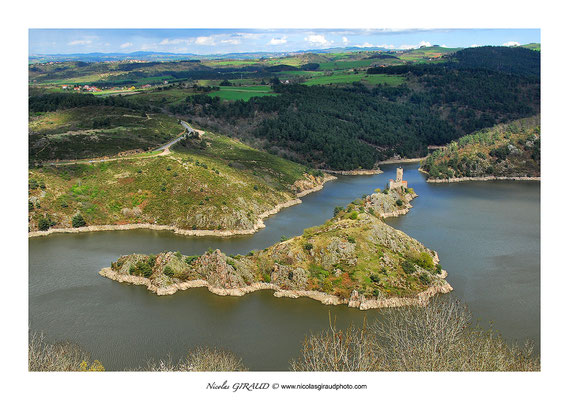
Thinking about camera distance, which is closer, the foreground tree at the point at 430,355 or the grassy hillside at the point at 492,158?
the foreground tree at the point at 430,355

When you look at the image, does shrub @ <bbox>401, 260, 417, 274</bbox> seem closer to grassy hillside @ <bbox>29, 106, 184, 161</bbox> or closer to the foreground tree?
the foreground tree

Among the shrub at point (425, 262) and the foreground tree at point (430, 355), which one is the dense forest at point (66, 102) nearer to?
the shrub at point (425, 262)

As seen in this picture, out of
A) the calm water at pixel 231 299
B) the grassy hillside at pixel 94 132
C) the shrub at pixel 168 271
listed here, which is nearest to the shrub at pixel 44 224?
the calm water at pixel 231 299

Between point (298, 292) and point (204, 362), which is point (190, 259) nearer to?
point (298, 292)

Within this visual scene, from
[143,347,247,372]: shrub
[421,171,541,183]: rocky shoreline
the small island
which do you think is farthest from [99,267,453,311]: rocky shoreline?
[421,171,541,183]: rocky shoreline

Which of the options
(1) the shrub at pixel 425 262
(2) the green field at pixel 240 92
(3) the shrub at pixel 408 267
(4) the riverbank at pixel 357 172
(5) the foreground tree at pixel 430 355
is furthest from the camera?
(2) the green field at pixel 240 92

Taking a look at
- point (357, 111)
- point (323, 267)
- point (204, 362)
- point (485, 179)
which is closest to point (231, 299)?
point (323, 267)
